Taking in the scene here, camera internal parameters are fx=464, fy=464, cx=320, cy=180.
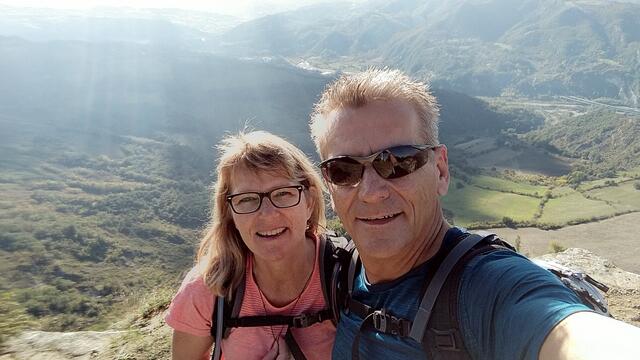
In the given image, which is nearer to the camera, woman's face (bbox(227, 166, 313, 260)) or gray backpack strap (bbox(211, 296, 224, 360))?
gray backpack strap (bbox(211, 296, 224, 360))

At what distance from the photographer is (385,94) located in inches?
99.3

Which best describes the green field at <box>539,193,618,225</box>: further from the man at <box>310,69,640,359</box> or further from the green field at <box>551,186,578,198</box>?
the man at <box>310,69,640,359</box>

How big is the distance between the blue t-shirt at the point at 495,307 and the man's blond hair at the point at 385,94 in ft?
2.28

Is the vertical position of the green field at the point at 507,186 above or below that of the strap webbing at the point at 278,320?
above

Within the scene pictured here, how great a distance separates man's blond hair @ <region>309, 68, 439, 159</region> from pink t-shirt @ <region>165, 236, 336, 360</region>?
1313 mm

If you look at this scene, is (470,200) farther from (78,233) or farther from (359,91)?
(359,91)

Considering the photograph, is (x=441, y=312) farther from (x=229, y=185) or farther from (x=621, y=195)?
(x=621, y=195)

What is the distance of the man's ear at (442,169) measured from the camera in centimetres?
262

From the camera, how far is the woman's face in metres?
3.22

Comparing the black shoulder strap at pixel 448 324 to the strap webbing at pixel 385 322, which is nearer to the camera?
the black shoulder strap at pixel 448 324

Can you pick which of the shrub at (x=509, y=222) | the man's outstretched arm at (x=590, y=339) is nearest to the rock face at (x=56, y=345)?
the man's outstretched arm at (x=590, y=339)

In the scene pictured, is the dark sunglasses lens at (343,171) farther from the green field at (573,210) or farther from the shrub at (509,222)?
the green field at (573,210)

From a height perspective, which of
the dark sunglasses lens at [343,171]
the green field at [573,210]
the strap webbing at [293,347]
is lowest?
the green field at [573,210]

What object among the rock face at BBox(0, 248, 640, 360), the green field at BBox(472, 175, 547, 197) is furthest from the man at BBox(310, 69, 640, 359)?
the green field at BBox(472, 175, 547, 197)
